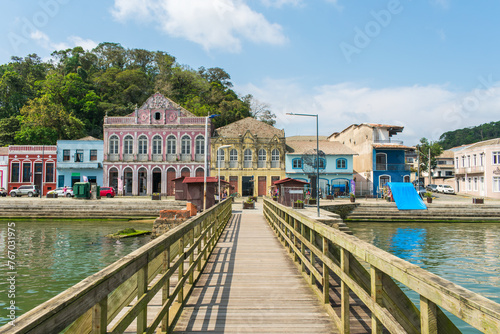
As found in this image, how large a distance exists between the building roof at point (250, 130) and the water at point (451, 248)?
2136cm

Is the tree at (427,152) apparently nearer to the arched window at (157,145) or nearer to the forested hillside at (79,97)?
the forested hillside at (79,97)

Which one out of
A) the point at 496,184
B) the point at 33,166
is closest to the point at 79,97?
the point at 33,166

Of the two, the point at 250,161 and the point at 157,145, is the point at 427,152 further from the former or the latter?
the point at 157,145

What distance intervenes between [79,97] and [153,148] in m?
25.4

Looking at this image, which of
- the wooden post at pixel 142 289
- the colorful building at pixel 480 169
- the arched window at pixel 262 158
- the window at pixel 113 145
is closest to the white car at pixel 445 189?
the colorful building at pixel 480 169

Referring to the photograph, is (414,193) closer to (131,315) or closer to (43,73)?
(131,315)

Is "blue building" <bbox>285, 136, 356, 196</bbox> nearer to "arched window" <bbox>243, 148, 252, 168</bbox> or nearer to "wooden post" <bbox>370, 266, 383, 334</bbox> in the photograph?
"arched window" <bbox>243, 148, 252, 168</bbox>

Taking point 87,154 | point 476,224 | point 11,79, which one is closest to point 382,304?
point 476,224

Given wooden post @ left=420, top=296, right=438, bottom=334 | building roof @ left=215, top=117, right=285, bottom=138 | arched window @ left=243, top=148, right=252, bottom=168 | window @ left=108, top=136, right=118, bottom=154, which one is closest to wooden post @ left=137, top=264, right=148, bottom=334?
wooden post @ left=420, top=296, right=438, bottom=334

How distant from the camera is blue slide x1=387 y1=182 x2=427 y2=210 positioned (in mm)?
30844

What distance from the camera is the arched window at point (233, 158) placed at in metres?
45.5

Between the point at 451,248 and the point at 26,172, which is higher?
the point at 26,172

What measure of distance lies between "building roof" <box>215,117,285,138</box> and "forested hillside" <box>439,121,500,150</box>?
77.0 metres

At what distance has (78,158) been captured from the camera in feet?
148
